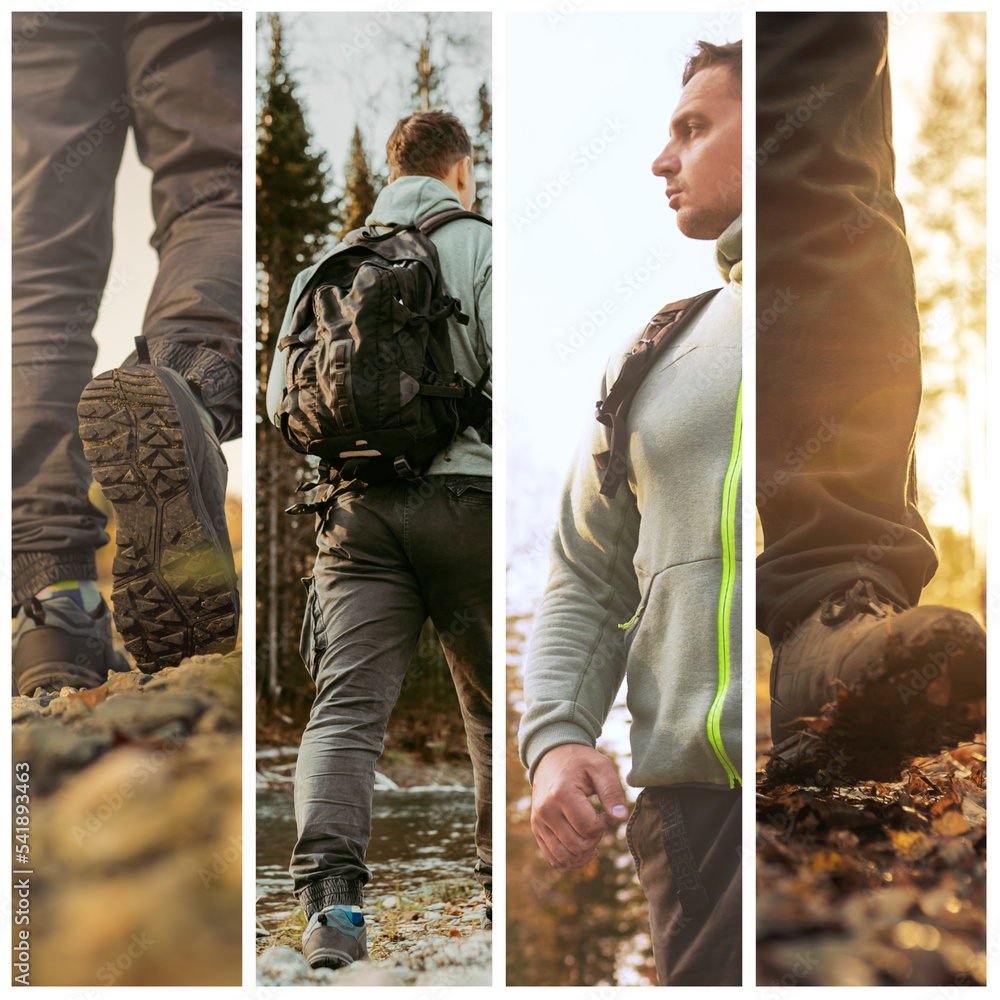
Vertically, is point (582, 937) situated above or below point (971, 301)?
below

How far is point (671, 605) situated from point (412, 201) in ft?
4.02

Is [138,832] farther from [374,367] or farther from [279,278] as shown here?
[279,278]

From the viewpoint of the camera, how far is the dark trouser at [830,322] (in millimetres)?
2422

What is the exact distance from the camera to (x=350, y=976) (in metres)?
2.28

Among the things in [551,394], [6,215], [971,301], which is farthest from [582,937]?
[6,215]

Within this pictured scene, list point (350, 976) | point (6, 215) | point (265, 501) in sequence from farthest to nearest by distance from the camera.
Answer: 1. point (265, 501)
2. point (6, 215)
3. point (350, 976)

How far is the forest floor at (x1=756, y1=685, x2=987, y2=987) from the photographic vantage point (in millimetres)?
2379

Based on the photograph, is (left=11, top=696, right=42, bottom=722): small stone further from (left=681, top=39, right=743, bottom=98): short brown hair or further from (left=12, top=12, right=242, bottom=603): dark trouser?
(left=681, top=39, right=743, bottom=98): short brown hair

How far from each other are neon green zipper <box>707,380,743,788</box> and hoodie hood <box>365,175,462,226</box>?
99cm

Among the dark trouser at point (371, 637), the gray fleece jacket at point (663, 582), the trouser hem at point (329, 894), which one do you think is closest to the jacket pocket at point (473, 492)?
the dark trouser at point (371, 637)

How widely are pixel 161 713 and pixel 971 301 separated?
7.81 feet

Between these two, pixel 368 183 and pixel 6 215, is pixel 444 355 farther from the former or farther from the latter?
pixel 6 215

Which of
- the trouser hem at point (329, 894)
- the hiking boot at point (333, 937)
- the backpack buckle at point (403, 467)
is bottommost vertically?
the hiking boot at point (333, 937)

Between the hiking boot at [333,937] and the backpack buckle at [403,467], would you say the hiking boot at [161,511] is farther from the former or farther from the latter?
the hiking boot at [333,937]
